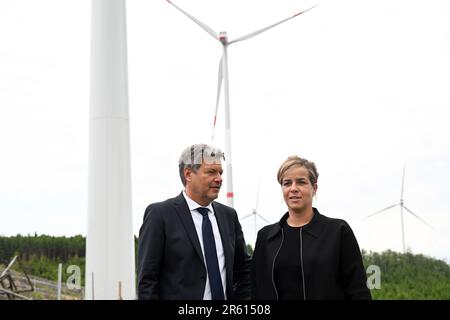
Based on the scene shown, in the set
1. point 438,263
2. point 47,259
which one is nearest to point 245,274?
point 47,259

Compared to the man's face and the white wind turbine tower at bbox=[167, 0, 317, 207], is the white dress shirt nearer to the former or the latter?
the man's face

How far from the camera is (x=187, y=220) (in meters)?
6.08

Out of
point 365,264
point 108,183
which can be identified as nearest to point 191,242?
point 108,183

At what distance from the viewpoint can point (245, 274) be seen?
253 inches

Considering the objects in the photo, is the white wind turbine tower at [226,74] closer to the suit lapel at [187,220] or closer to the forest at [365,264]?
the suit lapel at [187,220]

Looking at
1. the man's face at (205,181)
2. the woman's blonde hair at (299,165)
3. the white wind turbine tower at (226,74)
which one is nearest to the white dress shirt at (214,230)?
the man's face at (205,181)

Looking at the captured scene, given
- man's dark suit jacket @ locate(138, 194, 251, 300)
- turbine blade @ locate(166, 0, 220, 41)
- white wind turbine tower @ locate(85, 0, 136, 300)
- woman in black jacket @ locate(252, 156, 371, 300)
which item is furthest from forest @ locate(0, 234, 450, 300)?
woman in black jacket @ locate(252, 156, 371, 300)

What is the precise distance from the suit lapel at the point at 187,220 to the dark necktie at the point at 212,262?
0.08 metres

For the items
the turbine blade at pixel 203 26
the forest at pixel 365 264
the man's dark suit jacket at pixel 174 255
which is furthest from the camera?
the forest at pixel 365 264

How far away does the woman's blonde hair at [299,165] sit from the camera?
18.6 feet

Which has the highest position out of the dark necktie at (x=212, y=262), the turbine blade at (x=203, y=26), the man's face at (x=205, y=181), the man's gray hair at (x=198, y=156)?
the turbine blade at (x=203, y=26)

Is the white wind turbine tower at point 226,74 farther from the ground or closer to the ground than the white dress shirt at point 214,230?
farther from the ground

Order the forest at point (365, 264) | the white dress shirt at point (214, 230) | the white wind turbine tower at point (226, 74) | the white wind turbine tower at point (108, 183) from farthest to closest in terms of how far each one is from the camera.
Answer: the forest at point (365, 264) < the white wind turbine tower at point (226, 74) < the white wind turbine tower at point (108, 183) < the white dress shirt at point (214, 230)
